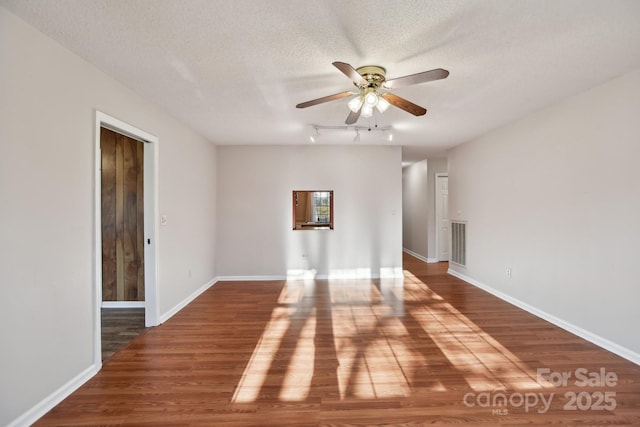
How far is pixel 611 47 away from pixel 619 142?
0.92 meters

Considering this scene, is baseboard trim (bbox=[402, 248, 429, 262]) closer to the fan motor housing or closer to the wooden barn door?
the fan motor housing

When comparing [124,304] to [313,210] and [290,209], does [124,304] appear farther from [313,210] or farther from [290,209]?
[313,210]

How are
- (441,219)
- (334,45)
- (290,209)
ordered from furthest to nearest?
(441,219), (290,209), (334,45)

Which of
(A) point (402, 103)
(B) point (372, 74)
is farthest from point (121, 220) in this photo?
(A) point (402, 103)

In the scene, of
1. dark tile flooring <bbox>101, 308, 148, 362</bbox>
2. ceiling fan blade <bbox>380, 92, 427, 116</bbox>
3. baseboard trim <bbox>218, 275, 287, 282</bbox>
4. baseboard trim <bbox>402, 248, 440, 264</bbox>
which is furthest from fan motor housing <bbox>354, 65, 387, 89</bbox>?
baseboard trim <bbox>402, 248, 440, 264</bbox>

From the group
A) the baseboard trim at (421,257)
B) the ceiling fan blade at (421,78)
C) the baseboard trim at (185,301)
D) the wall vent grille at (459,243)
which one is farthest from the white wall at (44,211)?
the baseboard trim at (421,257)

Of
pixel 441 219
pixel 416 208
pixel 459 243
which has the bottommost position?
pixel 459 243

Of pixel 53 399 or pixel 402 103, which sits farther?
pixel 402 103

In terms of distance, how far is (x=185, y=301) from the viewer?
158 inches

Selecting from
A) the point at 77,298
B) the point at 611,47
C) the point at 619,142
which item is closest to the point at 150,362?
the point at 77,298

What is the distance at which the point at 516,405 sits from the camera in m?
1.96

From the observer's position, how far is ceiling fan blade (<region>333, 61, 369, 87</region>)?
188 cm

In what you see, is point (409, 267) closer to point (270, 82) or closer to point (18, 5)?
point (270, 82)

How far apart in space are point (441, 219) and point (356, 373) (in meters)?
5.53
